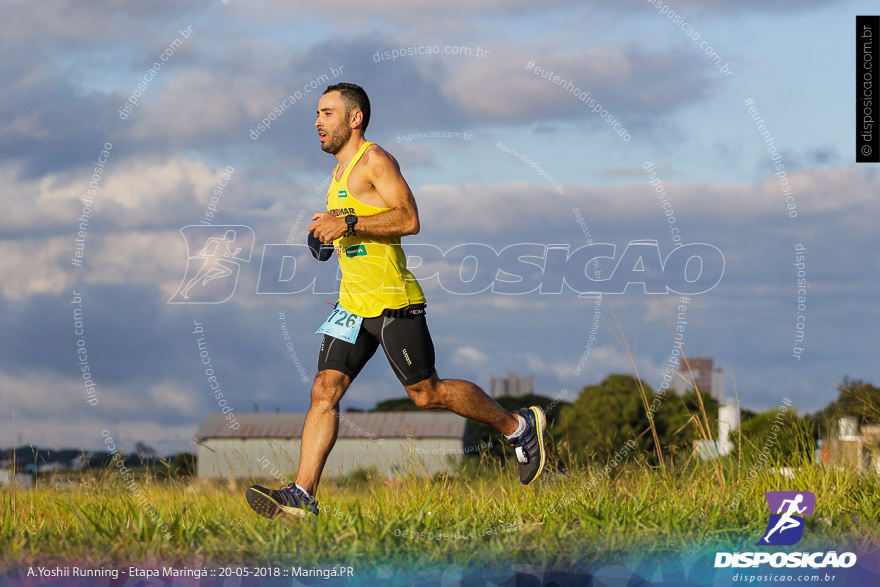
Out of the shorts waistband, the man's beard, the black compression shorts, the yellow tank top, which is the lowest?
the black compression shorts

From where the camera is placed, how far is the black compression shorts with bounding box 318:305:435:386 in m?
5.68

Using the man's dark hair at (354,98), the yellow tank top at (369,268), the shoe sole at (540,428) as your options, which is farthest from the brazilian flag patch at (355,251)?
the shoe sole at (540,428)

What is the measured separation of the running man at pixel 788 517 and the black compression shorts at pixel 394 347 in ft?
7.19

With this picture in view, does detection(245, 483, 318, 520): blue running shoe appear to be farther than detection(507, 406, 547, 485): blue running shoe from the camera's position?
No

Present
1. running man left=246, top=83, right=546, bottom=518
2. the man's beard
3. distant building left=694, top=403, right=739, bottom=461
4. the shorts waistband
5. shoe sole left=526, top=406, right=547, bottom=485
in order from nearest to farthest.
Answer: running man left=246, top=83, right=546, bottom=518 < the shorts waistband < the man's beard < shoe sole left=526, top=406, right=547, bottom=485 < distant building left=694, top=403, right=739, bottom=461

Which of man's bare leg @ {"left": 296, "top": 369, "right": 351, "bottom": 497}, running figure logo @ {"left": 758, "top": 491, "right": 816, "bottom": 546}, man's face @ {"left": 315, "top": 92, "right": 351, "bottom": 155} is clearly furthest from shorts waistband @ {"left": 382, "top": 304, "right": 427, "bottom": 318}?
running figure logo @ {"left": 758, "top": 491, "right": 816, "bottom": 546}

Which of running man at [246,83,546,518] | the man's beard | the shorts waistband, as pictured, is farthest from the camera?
the man's beard

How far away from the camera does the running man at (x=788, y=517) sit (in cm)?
477

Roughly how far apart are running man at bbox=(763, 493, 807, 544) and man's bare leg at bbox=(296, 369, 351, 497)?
8.49ft

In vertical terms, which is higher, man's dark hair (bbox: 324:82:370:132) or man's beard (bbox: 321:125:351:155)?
man's dark hair (bbox: 324:82:370:132)

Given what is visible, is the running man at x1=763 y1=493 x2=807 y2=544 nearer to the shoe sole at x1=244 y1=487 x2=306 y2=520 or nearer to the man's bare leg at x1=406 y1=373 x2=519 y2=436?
the man's bare leg at x1=406 y1=373 x2=519 y2=436

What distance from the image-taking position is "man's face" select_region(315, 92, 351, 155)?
18.9ft

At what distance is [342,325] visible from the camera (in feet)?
18.9

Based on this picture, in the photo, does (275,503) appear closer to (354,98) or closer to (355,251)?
(355,251)
